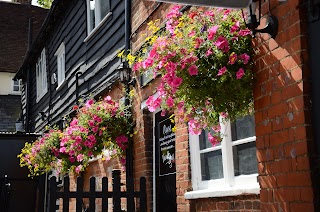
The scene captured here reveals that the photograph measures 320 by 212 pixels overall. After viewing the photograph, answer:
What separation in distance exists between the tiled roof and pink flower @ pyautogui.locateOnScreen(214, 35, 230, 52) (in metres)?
22.5

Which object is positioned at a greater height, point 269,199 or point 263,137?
point 263,137

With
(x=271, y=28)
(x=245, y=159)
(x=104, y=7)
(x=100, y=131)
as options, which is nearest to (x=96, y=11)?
(x=104, y=7)

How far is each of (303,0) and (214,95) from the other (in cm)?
98

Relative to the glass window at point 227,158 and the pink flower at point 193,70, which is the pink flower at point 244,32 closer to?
the pink flower at point 193,70

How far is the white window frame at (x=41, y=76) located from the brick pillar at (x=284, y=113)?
11574mm

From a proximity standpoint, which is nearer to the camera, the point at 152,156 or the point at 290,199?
the point at 290,199

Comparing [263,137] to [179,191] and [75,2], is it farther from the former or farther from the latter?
[75,2]

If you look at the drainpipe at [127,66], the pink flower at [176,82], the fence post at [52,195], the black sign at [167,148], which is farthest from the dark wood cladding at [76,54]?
the pink flower at [176,82]

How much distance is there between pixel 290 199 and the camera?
11.2 feet

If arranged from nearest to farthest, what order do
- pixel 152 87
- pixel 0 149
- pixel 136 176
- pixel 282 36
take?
pixel 282 36 < pixel 152 87 < pixel 136 176 < pixel 0 149

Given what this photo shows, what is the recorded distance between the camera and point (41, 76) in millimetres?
16031

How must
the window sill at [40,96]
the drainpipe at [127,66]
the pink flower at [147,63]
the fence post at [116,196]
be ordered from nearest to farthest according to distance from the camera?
the pink flower at [147,63] < the fence post at [116,196] < the drainpipe at [127,66] < the window sill at [40,96]

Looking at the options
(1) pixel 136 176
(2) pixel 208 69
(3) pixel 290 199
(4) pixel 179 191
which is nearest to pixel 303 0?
(2) pixel 208 69

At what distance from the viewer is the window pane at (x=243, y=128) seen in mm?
4598
